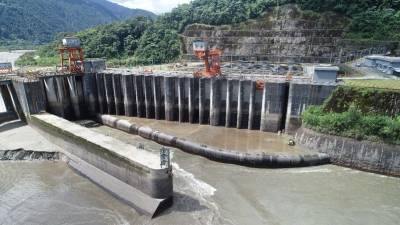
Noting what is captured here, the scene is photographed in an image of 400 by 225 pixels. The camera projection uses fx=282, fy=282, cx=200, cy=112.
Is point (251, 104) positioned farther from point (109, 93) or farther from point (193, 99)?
point (109, 93)

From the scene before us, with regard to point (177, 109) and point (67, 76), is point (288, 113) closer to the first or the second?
point (177, 109)

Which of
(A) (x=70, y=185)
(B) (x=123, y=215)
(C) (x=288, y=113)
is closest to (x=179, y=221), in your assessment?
(B) (x=123, y=215)

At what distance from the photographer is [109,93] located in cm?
4447

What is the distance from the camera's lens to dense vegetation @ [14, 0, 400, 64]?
57969 millimetres

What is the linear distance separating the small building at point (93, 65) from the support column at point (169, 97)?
1310cm

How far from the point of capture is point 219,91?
124 feet

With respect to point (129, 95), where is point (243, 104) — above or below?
above

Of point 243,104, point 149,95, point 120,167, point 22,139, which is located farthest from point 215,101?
point 22,139

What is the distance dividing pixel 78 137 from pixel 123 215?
9995mm

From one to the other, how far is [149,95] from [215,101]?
1067 cm

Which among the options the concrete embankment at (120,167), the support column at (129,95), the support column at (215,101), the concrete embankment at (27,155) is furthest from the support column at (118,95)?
the concrete embankment at (27,155)

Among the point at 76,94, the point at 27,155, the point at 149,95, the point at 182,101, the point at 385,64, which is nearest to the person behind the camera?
the point at 27,155

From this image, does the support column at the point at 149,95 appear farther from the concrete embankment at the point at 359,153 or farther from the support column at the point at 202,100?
the concrete embankment at the point at 359,153

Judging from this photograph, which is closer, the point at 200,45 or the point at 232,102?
the point at 232,102
